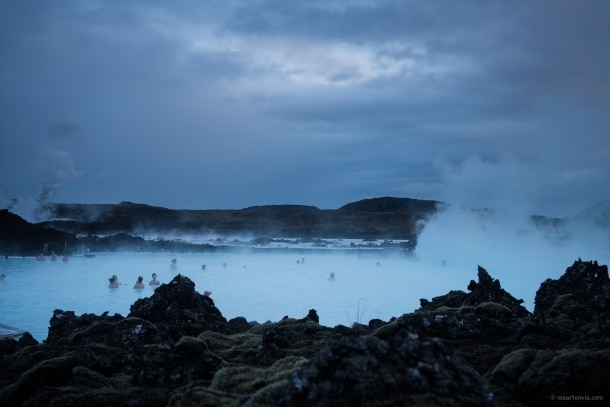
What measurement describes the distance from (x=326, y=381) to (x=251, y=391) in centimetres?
104

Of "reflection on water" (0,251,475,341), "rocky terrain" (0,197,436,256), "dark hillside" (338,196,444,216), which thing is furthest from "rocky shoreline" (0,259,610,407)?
"dark hillside" (338,196,444,216)

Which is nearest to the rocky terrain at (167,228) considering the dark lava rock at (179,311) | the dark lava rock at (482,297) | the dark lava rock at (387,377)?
the dark lava rock at (179,311)

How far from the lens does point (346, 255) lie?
48000 millimetres

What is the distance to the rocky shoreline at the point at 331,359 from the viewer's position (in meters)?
4.16

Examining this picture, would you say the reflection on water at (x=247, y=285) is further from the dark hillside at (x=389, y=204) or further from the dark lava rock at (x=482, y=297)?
the dark hillside at (x=389, y=204)

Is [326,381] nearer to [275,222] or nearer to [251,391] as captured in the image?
[251,391]

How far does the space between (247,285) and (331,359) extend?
25.1 metres

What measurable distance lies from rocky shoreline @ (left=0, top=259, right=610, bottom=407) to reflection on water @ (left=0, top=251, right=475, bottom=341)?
6.94 metres

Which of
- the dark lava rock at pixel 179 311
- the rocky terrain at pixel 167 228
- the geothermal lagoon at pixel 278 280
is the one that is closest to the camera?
the dark lava rock at pixel 179 311

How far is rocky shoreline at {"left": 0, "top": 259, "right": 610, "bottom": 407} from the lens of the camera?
4.16 metres

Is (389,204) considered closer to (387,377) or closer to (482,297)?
(482,297)

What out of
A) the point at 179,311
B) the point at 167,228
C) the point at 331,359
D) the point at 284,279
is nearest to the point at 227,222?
the point at 167,228

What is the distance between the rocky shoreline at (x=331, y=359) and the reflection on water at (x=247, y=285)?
6.94 metres

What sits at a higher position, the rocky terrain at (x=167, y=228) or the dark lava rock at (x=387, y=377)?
the rocky terrain at (x=167, y=228)
